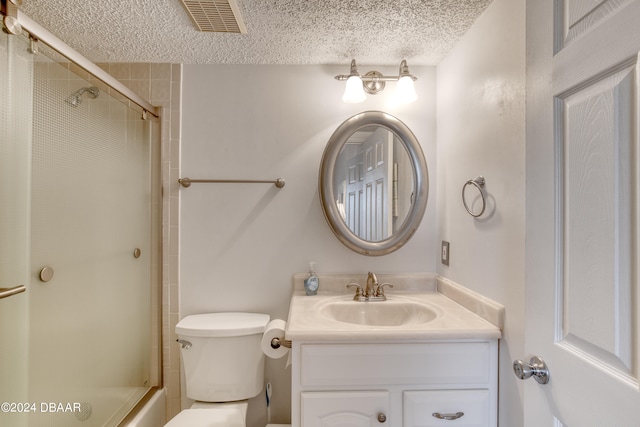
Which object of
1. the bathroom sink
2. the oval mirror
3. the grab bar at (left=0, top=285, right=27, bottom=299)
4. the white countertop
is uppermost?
the oval mirror

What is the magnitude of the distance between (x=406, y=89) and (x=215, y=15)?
903 mm

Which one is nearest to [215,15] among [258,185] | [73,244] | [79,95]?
[79,95]

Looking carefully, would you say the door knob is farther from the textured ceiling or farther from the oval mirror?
the textured ceiling

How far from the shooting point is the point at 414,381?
1.29 meters

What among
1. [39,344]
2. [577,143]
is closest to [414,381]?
[577,143]

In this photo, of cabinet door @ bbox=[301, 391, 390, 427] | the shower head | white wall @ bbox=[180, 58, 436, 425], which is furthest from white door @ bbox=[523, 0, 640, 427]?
the shower head

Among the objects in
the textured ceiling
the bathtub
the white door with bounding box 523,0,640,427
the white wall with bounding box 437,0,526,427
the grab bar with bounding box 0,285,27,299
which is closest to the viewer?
the white door with bounding box 523,0,640,427

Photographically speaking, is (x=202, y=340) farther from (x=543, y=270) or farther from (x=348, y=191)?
(x=543, y=270)

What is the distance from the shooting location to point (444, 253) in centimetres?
180

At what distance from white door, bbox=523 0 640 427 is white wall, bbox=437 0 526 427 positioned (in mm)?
418

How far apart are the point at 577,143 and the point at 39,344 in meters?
1.55

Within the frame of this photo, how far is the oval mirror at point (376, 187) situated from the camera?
1840mm

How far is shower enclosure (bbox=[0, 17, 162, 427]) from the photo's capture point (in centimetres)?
106

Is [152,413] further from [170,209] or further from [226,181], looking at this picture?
[226,181]
